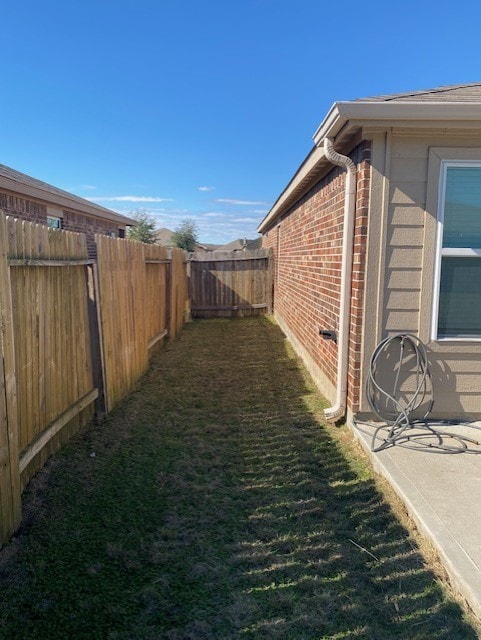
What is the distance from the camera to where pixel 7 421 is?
2592mm

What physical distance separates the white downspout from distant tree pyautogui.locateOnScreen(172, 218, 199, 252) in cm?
3727

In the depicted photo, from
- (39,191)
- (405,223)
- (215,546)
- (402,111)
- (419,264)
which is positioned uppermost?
(39,191)

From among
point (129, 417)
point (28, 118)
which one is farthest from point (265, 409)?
point (28, 118)

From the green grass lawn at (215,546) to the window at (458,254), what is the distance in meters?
1.45

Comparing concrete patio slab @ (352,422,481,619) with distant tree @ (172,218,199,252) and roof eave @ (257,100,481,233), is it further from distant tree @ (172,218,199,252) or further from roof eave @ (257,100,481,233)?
distant tree @ (172,218,199,252)

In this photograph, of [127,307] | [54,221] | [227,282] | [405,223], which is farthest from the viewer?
[227,282]

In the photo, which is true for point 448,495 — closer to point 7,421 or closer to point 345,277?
point 345,277

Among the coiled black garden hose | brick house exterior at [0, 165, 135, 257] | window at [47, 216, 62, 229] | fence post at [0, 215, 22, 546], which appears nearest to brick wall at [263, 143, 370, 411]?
the coiled black garden hose

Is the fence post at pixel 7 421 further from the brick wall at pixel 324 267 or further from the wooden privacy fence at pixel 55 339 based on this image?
the brick wall at pixel 324 267

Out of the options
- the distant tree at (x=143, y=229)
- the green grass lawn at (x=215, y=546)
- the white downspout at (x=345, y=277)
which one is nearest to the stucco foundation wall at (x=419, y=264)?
the white downspout at (x=345, y=277)

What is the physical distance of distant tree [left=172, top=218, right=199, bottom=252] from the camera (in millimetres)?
41375

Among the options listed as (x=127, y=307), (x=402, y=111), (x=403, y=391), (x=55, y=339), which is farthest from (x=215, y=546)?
(x=127, y=307)

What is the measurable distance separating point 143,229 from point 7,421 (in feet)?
119

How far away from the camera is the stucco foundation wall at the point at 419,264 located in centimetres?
383
